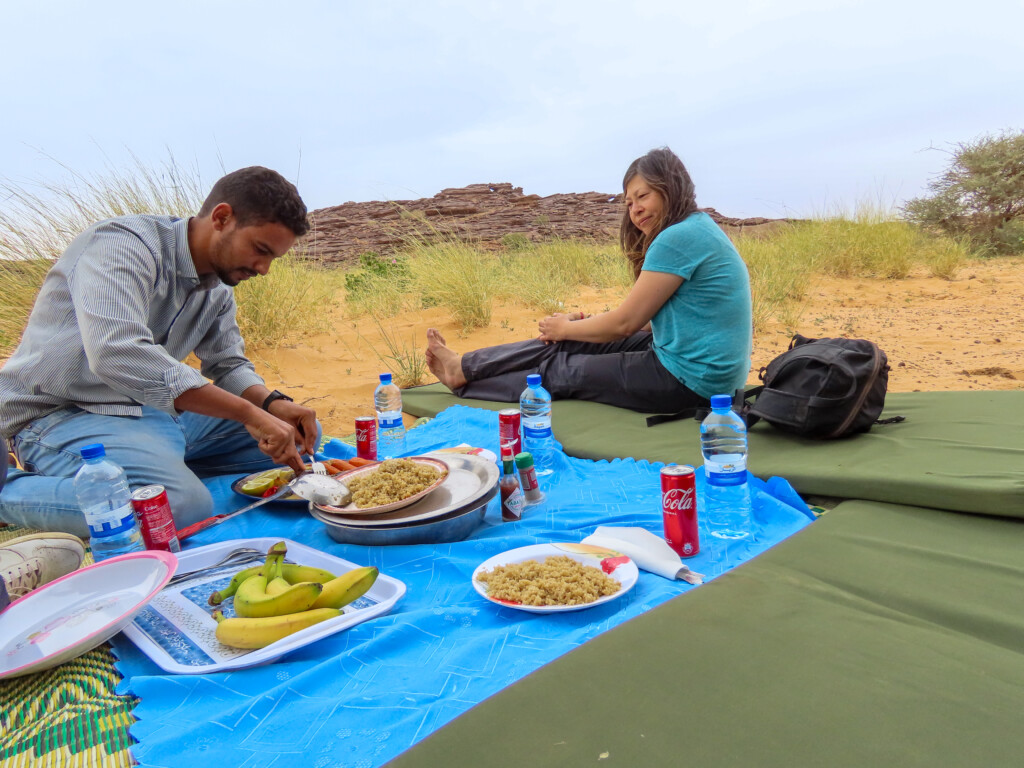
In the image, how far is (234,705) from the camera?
145 centimetres

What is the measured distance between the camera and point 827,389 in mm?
2842

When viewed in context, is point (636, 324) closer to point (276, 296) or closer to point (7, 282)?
point (276, 296)

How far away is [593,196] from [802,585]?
32092mm

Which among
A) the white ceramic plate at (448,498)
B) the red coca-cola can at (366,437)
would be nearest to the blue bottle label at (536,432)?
the white ceramic plate at (448,498)

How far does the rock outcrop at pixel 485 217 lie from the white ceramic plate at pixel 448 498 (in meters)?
19.1

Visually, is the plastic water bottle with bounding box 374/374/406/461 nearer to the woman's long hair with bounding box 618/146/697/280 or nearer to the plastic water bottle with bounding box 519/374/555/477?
the plastic water bottle with bounding box 519/374/555/477

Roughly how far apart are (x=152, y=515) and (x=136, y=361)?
0.60 metres

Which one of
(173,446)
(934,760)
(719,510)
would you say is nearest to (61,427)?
(173,446)

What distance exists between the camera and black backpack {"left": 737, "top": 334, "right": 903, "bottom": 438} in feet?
9.30

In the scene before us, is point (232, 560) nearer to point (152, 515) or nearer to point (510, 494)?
point (152, 515)

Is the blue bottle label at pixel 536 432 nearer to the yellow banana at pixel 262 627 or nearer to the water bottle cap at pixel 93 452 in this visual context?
the yellow banana at pixel 262 627

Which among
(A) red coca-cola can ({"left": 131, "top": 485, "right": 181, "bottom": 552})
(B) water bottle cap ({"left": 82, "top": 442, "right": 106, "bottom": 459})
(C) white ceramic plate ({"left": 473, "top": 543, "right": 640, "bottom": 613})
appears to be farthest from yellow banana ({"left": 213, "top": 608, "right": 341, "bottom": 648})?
(B) water bottle cap ({"left": 82, "top": 442, "right": 106, "bottom": 459})

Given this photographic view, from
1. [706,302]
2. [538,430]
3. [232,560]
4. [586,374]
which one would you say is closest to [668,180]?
[706,302]

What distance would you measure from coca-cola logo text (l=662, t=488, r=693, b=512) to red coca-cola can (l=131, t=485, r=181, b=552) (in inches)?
66.7
